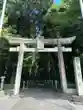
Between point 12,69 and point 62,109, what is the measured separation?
9.33 m

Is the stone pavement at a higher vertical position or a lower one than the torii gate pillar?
lower

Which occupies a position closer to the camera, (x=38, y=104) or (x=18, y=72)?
(x=38, y=104)

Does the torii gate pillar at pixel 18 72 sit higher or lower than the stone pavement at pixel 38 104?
higher

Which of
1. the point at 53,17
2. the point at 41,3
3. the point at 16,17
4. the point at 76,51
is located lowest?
the point at 76,51

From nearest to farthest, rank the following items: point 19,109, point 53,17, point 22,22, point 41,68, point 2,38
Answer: point 19,109, point 2,38, point 53,17, point 22,22, point 41,68

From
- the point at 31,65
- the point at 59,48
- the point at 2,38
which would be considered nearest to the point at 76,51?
the point at 59,48

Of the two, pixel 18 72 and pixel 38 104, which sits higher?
pixel 18 72

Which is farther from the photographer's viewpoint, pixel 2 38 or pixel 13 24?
pixel 13 24

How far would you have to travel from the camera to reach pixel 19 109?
17.9ft

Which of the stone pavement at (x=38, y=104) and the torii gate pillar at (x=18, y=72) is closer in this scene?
the stone pavement at (x=38, y=104)

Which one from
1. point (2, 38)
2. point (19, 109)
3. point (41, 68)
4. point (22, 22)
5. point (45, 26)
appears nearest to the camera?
point (19, 109)

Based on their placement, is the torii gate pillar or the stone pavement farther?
the torii gate pillar

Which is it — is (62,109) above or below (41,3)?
below

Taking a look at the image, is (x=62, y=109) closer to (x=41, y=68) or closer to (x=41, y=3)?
(x=41, y=3)
